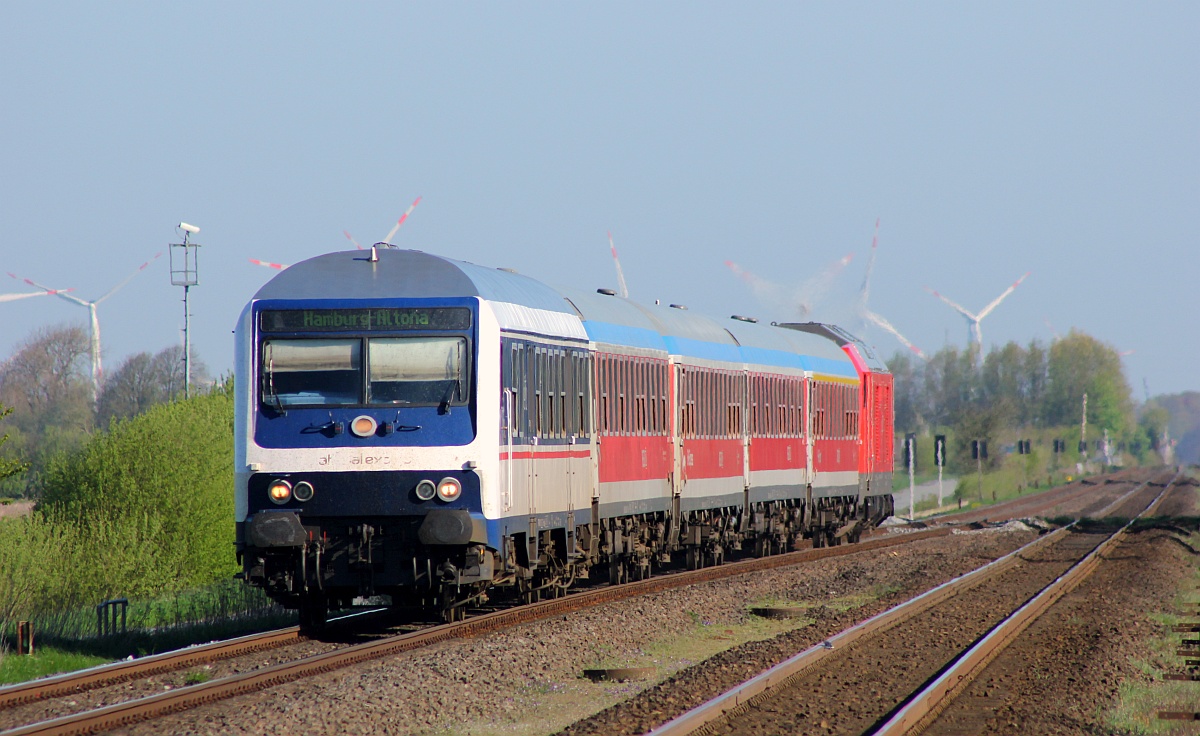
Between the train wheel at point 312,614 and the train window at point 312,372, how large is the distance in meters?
2.19

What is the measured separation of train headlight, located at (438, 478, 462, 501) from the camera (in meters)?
14.2

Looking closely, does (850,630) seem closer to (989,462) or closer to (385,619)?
(385,619)

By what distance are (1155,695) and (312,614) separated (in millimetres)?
7909

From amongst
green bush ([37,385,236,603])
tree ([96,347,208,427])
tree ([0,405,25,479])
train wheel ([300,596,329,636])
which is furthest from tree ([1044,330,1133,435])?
train wheel ([300,596,329,636])

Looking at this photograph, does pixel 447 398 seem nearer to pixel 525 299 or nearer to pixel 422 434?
pixel 422 434

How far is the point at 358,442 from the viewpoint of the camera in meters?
14.2

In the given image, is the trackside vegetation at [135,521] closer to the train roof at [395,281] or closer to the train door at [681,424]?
the train door at [681,424]

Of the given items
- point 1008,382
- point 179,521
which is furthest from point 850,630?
point 1008,382

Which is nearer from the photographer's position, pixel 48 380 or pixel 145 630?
pixel 145 630

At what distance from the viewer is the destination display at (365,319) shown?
14.3 meters

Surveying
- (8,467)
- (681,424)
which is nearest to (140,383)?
(8,467)

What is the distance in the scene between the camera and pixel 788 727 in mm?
10453

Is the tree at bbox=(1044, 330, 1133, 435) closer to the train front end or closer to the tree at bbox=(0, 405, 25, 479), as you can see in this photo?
the tree at bbox=(0, 405, 25, 479)

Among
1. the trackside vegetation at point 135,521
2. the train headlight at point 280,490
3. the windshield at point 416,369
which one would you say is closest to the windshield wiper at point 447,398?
the windshield at point 416,369
